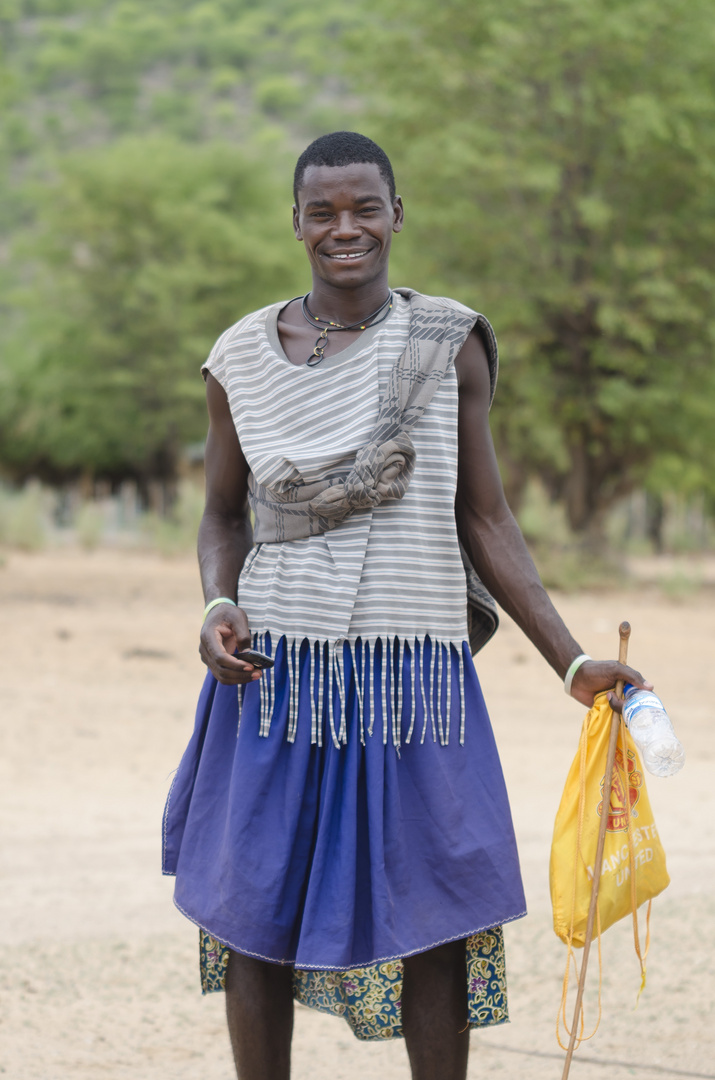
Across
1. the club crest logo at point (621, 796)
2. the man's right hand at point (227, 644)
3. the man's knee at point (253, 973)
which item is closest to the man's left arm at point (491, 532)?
the club crest logo at point (621, 796)

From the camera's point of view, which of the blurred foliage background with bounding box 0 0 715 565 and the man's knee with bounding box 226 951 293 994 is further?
the blurred foliage background with bounding box 0 0 715 565

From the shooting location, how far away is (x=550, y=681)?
880 cm

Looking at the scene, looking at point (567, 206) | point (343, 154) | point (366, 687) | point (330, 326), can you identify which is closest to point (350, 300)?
point (330, 326)

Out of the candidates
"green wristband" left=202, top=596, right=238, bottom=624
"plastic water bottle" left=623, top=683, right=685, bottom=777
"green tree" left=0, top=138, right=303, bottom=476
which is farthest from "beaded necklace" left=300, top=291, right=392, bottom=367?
"green tree" left=0, top=138, right=303, bottom=476

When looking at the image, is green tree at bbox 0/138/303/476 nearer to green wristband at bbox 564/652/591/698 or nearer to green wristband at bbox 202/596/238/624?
green wristband at bbox 202/596/238/624

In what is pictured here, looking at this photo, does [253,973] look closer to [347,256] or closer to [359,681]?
[359,681]

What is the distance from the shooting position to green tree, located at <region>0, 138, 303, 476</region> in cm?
2673

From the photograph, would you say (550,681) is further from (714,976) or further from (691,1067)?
(691,1067)

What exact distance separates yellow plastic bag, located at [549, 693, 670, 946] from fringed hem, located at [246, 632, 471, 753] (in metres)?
0.22

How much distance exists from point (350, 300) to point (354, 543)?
1.46ft

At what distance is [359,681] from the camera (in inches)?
77.8

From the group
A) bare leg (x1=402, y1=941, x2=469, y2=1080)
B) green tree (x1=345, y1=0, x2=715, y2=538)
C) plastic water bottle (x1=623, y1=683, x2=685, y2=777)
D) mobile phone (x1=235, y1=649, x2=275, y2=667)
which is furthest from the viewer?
green tree (x1=345, y1=0, x2=715, y2=538)

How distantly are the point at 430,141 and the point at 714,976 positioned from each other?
1298 cm

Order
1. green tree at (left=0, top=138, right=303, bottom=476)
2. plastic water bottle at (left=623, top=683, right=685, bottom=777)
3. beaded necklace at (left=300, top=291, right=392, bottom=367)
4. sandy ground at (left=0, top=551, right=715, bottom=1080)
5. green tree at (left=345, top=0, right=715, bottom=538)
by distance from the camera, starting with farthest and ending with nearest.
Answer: green tree at (left=0, top=138, right=303, bottom=476) < green tree at (left=345, top=0, right=715, bottom=538) < sandy ground at (left=0, top=551, right=715, bottom=1080) < beaded necklace at (left=300, top=291, right=392, bottom=367) < plastic water bottle at (left=623, top=683, right=685, bottom=777)
